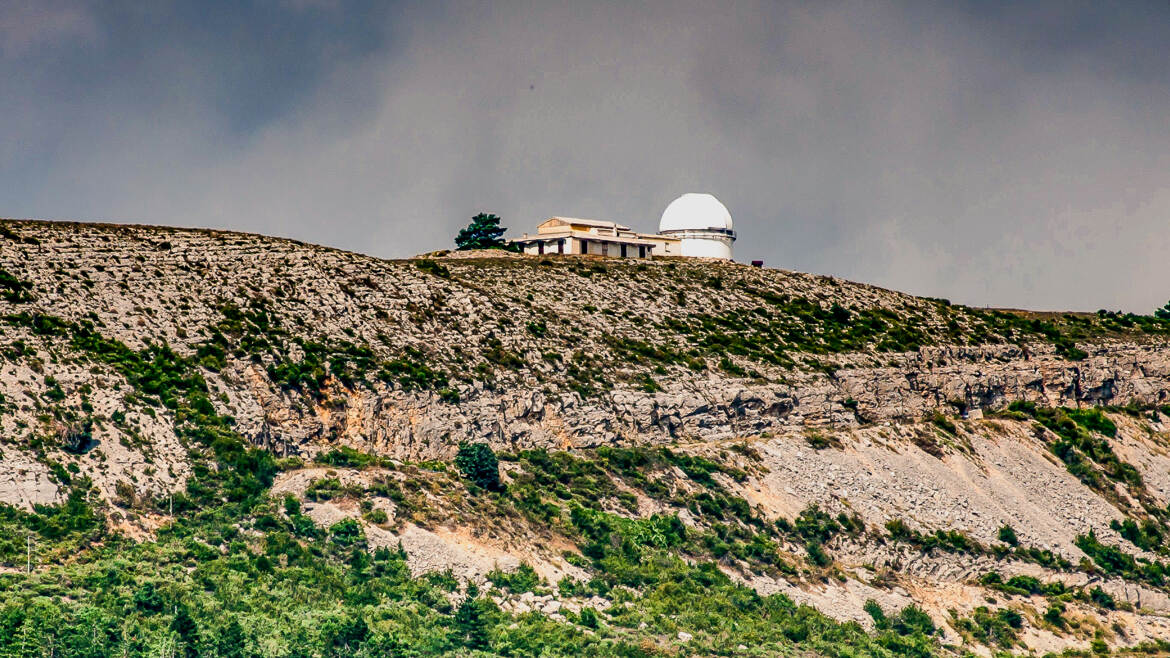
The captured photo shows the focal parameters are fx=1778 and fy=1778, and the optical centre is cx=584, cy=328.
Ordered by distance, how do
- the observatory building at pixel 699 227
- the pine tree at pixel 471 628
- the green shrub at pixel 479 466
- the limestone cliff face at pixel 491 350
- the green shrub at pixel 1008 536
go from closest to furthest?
1. the pine tree at pixel 471 628
2. the limestone cliff face at pixel 491 350
3. the green shrub at pixel 479 466
4. the green shrub at pixel 1008 536
5. the observatory building at pixel 699 227

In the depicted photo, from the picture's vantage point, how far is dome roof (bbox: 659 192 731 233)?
4889 inches

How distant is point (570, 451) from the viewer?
293ft

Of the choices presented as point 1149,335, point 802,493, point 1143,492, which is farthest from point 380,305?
point 1149,335

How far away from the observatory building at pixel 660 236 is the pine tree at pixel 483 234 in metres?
1.50

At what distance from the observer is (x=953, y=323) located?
114 metres

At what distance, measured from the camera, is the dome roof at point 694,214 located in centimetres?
12419

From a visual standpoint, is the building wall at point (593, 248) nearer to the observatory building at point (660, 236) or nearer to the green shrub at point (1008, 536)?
the observatory building at point (660, 236)

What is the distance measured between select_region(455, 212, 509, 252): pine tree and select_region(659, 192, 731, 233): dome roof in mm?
12594

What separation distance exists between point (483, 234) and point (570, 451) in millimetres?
33411

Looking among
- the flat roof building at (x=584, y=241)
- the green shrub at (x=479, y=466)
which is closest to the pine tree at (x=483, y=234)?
the flat roof building at (x=584, y=241)

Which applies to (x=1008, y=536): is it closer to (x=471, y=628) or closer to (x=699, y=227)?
(x=471, y=628)

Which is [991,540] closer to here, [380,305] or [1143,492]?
[1143,492]

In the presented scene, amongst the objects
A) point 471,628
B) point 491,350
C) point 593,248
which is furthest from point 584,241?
point 471,628

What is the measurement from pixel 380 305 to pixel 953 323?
40.2 metres
